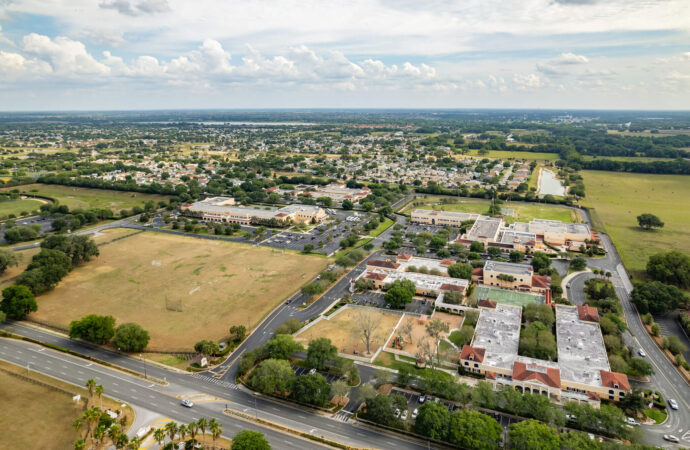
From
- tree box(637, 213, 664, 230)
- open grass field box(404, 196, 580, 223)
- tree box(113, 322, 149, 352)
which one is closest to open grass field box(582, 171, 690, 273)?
tree box(637, 213, 664, 230)

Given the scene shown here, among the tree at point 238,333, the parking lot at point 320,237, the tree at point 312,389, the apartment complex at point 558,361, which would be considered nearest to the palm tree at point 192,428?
the tree at point 312,389

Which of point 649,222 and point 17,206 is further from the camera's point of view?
point 17,206

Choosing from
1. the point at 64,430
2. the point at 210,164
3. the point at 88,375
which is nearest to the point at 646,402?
the point at 64,430

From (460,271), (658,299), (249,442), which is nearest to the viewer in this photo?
(249,442)

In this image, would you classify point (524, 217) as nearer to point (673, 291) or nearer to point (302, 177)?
point (673, 291)

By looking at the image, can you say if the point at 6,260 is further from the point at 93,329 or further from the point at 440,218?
the point at 440,218

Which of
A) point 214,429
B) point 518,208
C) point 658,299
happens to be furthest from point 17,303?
point 518,208

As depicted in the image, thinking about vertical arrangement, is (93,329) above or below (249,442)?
above
